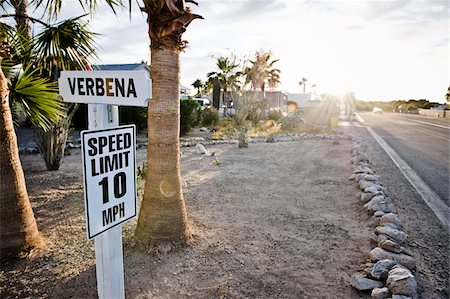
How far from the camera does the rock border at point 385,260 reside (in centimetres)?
286

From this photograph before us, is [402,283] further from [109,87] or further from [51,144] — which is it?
[51,144]

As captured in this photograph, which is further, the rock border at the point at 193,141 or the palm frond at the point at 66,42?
the rock border at the point at 193,141

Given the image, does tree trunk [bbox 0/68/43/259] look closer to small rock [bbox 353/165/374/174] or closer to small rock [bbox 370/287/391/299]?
small rock [bbox 370/287/391/299]

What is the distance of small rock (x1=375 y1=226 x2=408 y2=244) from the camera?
386cm

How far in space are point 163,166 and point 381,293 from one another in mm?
2530

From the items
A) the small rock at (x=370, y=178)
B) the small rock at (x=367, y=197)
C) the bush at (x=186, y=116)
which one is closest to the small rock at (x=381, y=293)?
the small rock at (x=367, y=197)

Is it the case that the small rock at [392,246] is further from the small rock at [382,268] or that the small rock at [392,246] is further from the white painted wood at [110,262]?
the white painted wood at [110,262]

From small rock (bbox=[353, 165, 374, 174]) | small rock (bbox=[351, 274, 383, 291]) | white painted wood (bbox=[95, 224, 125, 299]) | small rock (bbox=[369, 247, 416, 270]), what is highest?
white painted wood (bbox=[95, 224, 125, 299])

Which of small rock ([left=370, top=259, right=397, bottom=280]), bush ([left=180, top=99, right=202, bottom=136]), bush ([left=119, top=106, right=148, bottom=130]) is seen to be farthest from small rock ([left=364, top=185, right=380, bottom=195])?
bush ([left=119, top=106, right=148, bottom=130])

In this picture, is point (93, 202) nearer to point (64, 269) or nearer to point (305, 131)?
point (64, 269)

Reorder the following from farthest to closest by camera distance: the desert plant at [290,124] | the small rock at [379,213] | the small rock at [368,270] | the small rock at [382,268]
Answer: the desert plant at [290,124] → the small rock at [379,213] → the small rock at [368,270] → the small rock at [382,268]

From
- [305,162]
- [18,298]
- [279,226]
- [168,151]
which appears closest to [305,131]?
[305,162]

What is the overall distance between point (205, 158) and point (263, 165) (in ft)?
6.14

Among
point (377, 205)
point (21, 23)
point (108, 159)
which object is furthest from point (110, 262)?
point (21, 23)
